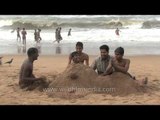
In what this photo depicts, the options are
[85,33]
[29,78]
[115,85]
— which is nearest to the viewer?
[115,85]

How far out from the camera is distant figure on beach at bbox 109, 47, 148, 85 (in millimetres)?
5230

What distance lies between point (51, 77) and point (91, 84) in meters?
0.64

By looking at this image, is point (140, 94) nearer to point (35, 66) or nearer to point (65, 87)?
point (65, 87)

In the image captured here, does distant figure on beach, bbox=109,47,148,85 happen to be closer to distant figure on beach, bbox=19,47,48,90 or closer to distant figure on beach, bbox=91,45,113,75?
distant figure on beach, bbox=91,45,113,75

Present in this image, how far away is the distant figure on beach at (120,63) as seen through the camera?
5.23m

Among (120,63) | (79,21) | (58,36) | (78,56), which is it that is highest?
(79,21)

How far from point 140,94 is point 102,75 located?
2.10ft

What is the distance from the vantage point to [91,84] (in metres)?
5.25

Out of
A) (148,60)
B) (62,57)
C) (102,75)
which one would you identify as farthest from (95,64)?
(148,60)

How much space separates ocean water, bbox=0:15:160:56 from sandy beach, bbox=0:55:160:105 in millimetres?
125

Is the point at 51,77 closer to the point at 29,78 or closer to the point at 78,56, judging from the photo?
the point at 29,78

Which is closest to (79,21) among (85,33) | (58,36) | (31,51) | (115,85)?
(85,33)

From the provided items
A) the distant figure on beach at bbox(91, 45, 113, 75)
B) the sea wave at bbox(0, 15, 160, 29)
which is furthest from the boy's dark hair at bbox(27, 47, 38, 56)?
the distant figure on beach at bbox(91, 45, 113, 75)

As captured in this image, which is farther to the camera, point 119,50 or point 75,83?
point 119,50
